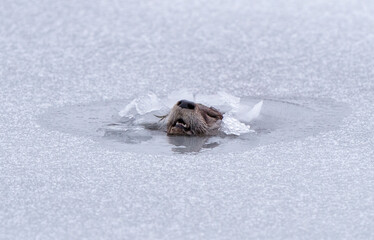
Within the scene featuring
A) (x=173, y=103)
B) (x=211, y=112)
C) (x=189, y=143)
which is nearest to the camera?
(x=189, y=143)

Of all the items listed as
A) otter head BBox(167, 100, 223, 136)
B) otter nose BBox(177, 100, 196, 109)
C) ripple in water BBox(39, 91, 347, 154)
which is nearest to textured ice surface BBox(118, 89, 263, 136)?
ripple in water BBox(39, 91, 347, 154)

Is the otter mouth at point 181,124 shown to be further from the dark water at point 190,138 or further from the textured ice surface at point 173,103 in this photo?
the textured ice surface at point 173,103

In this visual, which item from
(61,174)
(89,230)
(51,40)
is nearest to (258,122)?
(61,174)

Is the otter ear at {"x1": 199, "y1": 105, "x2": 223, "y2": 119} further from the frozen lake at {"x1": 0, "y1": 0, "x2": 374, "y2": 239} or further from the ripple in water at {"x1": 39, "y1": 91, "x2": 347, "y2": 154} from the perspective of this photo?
the frozen lake at {"x1": 0, "y1": 0, "x2": 374, "y2": 239}

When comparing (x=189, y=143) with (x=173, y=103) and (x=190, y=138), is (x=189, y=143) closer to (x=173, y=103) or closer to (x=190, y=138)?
(x=190, y=138)

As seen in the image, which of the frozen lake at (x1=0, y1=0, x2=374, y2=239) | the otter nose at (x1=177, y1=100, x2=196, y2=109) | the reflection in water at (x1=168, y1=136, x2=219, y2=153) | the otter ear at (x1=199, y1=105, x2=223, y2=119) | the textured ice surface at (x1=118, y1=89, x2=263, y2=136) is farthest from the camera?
the textured ice surface at (x1=118, y1=89, x2=263, y2=136)

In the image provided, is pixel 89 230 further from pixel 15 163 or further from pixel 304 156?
pixel 304 156

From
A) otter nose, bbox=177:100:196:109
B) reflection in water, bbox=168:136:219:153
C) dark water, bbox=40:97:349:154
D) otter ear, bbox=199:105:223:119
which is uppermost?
otter nose, bbox=177:100:196:109

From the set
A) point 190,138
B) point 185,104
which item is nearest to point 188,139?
point 190,138
